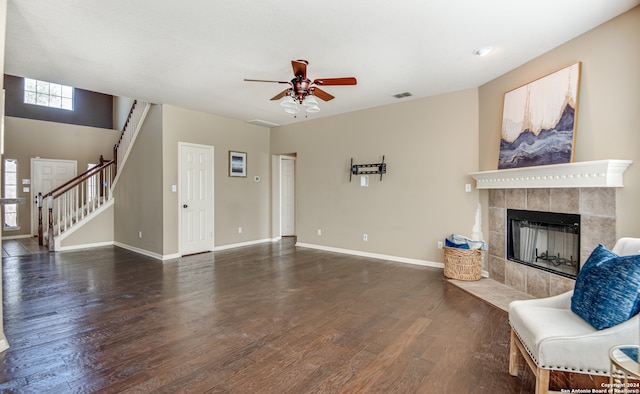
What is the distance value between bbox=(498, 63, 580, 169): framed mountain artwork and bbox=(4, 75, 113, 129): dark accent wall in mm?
10793

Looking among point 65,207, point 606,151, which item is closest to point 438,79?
point 606,151

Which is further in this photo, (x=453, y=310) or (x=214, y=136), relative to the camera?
(x=214, y=136)

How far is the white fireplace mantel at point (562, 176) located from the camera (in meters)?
2.64

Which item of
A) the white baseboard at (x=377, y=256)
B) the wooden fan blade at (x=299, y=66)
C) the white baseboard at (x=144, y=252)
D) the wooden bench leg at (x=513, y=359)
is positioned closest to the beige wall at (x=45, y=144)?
the white baseboard at (x=144, y=252)

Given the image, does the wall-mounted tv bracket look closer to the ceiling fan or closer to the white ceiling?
the white ceiling

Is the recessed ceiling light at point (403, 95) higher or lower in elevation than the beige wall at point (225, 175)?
higher

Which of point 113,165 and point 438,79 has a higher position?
point 438,79

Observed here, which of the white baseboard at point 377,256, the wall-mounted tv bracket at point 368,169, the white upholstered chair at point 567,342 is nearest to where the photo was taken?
the white upholstered chair at point 567,342

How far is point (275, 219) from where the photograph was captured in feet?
24.0

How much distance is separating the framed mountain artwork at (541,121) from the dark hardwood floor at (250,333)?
171 cm

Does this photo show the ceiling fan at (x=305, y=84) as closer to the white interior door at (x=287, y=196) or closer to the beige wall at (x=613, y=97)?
the beige wall at (x=613, y=97)

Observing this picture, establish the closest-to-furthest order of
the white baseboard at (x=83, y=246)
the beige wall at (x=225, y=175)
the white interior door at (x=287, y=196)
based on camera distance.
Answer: the beige wall at (x=225, y=175), the white baseboard at (x=83, y=246), the white interior door at (x=287, y=196)

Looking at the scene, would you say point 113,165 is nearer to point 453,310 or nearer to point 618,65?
point 453,310

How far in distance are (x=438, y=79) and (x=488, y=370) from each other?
3.43 metres
